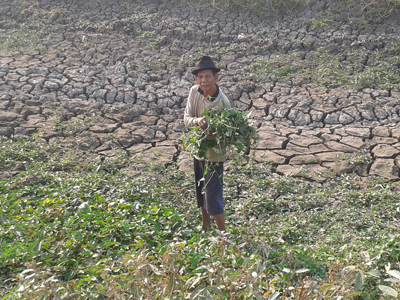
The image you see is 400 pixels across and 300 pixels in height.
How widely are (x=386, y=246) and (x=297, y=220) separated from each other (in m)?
1.03

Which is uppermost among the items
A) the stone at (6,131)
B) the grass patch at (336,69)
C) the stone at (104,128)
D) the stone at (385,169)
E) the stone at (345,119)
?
the grass patch at (336,69)

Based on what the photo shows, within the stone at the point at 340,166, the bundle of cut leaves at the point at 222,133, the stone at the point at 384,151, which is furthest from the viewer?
the stone at the point at 384,151

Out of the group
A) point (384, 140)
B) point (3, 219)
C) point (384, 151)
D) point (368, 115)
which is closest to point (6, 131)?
point (3, 219)

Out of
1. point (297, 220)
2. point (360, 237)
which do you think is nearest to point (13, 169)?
point (297, 220)

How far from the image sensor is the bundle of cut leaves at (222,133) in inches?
118

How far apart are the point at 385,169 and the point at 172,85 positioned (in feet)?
12.4

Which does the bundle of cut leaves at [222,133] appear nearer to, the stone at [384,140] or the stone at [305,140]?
the stone at [305,140]

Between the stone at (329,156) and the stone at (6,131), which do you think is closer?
the stone at (329,156)

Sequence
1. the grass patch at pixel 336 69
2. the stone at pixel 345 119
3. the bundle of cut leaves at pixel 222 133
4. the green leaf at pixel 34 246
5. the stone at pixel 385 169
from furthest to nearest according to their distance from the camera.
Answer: the grass patch at pixel 336 69 < the stone at pixel 345 119 < the stone at pixel 385 169 < the bundle of cut leaves at pixel 222 133 < the green leaf at pixel 34 246

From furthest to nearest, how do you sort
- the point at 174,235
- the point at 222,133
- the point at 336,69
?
the point at 336,69, the point at 174,235, the point at 222,133

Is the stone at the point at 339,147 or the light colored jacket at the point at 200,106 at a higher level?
the light colored jacket at the point at 200,106

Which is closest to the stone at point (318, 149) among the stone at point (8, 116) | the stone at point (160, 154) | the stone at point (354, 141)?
the stone at point (354, 141)

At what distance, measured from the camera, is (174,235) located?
344cm

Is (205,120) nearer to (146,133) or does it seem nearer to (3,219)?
(3,219)
